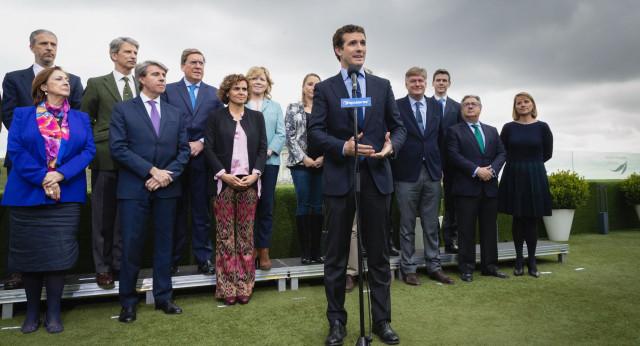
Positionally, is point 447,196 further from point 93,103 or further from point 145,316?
point 93,103

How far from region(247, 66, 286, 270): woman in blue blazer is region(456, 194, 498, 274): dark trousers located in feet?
6.82

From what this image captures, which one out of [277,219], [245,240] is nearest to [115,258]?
[245,240]

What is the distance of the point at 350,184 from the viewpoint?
2.56m

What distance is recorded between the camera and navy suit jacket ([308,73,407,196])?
101 inches

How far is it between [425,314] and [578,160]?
11.1 meters

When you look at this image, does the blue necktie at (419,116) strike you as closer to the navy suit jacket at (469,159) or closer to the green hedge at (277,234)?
the navy suit jacket at (469,159)

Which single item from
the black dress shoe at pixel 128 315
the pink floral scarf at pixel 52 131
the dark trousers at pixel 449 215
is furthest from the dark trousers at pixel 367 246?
the dark trousers at pixel 449 215

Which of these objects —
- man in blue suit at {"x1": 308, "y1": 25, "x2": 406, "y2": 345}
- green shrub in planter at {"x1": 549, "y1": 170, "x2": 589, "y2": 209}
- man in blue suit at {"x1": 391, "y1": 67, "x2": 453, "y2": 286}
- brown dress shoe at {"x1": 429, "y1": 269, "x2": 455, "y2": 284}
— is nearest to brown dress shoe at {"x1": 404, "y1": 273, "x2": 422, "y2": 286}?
man in blue suit at {"x1": 391, "y1": 67, "x2": 453, "y2": 286}

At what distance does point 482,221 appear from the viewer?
4605 mm

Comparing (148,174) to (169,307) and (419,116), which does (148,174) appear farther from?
(419,116)

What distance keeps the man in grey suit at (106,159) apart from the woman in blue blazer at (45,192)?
0.33 m

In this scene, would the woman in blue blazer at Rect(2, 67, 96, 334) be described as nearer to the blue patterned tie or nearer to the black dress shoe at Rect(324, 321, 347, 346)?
the black dress shoe at Rect(324, 321, 347, 346)

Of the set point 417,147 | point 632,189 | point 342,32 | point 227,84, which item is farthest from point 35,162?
point 632,189

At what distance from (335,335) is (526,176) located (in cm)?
315
